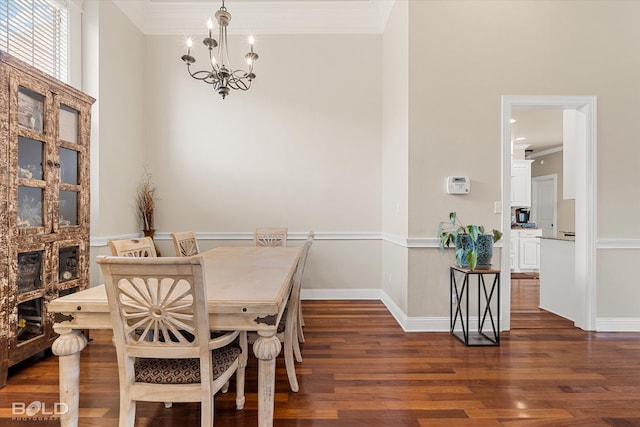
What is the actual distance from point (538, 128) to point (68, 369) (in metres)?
7.53

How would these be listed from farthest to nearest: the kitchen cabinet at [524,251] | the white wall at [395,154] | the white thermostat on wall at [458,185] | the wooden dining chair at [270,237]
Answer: the kitchen cabinet at [524,251], the wooden dining chair at [270,237], the white wall at [395,154], the white thermostat on wall at [458,185]

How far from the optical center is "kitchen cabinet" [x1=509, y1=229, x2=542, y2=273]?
689 centimetres

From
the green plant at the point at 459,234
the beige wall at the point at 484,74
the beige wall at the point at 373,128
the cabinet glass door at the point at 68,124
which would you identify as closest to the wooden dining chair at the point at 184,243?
the beige wall at the point at 373,128

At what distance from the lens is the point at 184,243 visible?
312 cm

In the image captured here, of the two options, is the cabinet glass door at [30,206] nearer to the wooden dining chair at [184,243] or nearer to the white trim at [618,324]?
the wooden dining chair at [184,243]

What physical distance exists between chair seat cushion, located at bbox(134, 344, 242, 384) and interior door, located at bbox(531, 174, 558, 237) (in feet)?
29.2

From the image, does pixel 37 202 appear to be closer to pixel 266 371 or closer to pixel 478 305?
pixel 266 371

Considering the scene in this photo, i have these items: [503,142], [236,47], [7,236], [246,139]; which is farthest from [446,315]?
[236,47]

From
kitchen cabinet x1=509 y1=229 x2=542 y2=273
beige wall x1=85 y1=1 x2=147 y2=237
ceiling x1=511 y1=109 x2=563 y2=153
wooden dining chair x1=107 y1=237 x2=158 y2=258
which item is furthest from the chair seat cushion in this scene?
kitchen cabinet x1=509 y1=229 x2=542 y2=273

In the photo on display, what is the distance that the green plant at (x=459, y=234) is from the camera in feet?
9.45

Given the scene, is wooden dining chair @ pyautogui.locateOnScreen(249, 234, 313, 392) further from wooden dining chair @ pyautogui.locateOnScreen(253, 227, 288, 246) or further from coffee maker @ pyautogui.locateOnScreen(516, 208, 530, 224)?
coffee maker @ pyautogui.locateOnScreen(516, 208, 530, 224)

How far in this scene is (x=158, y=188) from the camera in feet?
14.1

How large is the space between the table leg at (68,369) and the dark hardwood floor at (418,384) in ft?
1.31

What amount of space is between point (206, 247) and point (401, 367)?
2.84m
